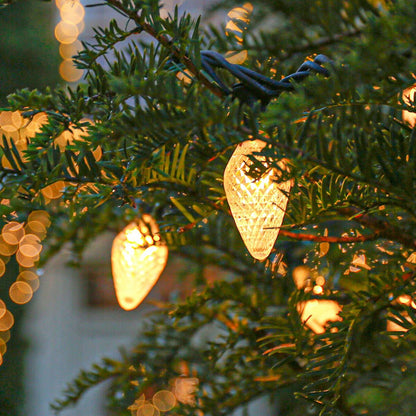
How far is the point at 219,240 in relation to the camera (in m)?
0.36

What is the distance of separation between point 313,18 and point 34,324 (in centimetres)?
207

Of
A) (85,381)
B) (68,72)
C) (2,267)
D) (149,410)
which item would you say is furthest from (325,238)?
(68,72)

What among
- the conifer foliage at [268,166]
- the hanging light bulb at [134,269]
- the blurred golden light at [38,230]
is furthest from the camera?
the hanging light bulb at [134,269]

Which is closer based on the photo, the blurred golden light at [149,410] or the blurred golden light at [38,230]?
the blurred golden light at [38,230]

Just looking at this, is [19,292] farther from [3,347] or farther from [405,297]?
[405,297]

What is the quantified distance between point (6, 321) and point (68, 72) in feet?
3.11

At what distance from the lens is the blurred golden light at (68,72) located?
1.85 metres

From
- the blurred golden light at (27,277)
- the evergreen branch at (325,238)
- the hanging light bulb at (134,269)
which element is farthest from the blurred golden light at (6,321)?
the evergreen branch at (325,238)

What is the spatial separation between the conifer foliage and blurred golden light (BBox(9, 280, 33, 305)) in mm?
1546

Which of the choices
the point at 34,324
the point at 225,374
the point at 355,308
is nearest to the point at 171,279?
the point at 34,324

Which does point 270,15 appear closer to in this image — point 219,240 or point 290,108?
point 290,108

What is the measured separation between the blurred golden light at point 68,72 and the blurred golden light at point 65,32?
3.9 inches

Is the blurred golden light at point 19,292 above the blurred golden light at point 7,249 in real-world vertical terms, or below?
below

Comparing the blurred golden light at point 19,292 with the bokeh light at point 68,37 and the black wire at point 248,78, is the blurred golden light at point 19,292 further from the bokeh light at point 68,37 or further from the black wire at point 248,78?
the black wire at point 248,78
